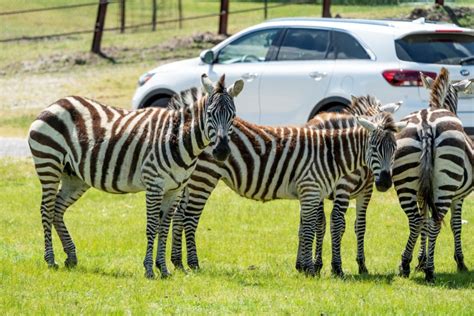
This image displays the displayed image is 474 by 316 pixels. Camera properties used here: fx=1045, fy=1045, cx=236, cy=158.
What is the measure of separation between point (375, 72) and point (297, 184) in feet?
16.4

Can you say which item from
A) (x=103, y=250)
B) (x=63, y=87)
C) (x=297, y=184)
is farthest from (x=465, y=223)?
(x=63, y=87)

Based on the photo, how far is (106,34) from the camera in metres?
35.8

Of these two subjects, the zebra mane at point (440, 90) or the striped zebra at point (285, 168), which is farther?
the zebra mane at point (440, 90)

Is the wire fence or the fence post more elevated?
the fence post

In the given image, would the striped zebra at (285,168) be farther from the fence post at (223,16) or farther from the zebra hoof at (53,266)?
the fence post at (223,16)

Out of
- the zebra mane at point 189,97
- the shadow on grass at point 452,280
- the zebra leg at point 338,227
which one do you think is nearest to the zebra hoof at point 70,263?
the zebra mane at point 189,97

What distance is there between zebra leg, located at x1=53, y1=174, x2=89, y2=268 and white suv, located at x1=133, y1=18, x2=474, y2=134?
570cm

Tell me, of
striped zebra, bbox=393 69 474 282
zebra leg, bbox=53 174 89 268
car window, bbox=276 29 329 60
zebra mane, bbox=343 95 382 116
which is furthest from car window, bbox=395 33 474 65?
zebra leg, bbox=53 174 89 268

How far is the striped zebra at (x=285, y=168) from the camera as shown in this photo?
1113cm

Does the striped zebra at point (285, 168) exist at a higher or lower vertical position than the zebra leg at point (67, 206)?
higher

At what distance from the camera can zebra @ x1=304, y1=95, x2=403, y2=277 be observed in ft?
36.9

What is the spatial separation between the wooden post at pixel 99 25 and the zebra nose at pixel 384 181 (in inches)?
780

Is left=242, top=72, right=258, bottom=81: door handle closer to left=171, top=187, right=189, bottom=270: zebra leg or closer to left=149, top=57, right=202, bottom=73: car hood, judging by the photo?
left=149, top=57, right=202, bottom=73: car hood

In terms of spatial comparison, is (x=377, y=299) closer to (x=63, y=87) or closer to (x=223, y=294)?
(x=223, y=294)
